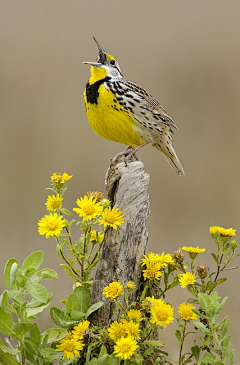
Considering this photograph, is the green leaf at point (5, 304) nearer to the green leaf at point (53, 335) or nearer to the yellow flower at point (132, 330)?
the green leaf at point (53, 335)

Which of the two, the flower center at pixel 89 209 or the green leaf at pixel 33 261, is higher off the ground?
the flower center at pixel 89 209

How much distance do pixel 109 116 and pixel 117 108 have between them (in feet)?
0.10

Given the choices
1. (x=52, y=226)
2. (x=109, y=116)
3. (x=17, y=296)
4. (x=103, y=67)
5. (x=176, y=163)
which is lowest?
(x=17, y=296)

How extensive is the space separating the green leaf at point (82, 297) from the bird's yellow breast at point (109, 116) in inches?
19.6

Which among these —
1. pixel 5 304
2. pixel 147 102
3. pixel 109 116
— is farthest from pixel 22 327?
pixel 147 102

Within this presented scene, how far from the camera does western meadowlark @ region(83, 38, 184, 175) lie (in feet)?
4.02

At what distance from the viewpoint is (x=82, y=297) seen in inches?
34.4

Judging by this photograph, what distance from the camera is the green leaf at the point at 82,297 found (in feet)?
2.85

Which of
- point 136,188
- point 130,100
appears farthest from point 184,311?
point 130,100

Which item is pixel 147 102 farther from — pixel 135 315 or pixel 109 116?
pixel 135 315

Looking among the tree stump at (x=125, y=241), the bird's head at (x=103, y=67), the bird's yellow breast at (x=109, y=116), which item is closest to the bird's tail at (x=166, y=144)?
the bird's yellow breast at (x=109, y=116)

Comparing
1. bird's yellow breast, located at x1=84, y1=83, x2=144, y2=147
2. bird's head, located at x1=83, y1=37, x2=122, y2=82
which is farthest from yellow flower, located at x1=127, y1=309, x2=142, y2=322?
bird's head, located at x1=83, y1=37, x2=122, y2=82

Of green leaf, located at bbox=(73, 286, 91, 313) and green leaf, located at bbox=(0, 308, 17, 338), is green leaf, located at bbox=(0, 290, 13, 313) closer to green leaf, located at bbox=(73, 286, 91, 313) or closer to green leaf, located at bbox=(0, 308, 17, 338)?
green leaf, located at bbox=(0, 308, 17, 338)

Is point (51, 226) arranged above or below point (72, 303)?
above
